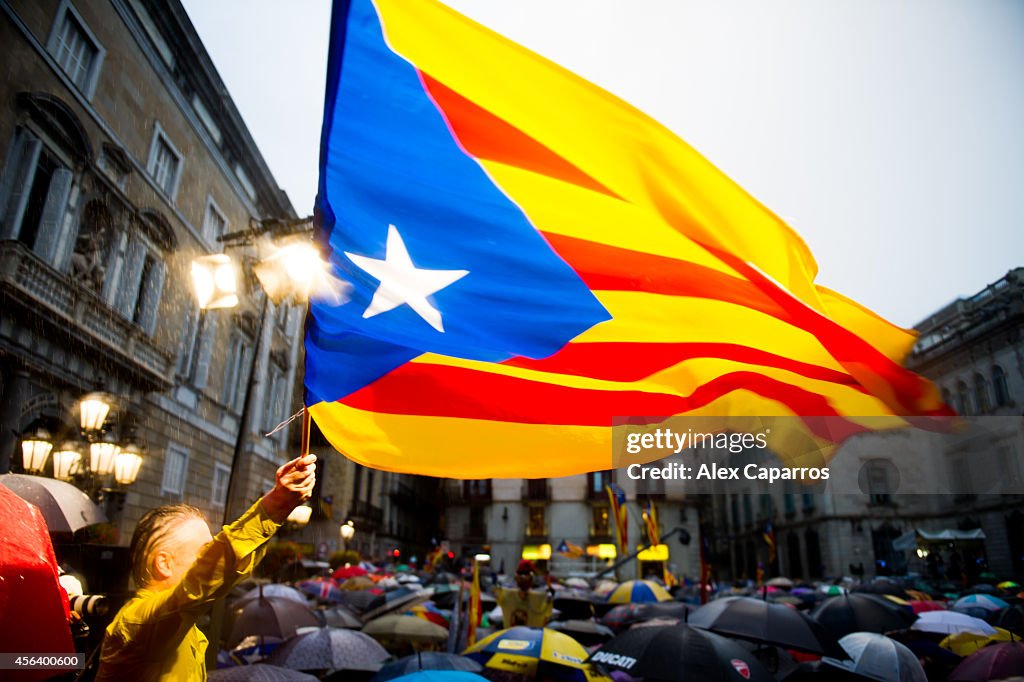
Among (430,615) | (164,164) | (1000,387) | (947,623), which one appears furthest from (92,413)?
(1000,387)

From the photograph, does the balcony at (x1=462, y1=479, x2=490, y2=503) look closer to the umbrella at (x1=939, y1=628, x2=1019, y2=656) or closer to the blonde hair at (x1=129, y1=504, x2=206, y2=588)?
the umbrella at (x1=939, y1=628, x2=1019, y2=656)

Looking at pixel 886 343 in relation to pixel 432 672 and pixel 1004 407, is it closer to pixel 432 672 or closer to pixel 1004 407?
pixel 432 672

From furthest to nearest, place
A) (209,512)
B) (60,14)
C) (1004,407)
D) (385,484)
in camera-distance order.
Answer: (385,484) → (1004,407) → (209,512) → (60,14)

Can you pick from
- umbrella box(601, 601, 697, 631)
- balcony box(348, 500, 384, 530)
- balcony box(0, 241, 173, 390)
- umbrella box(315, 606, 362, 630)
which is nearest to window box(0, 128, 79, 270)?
balcony box(0, 241, 173, 390)

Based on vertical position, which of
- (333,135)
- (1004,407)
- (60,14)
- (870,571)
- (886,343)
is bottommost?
(870,571)

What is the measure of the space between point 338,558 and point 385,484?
23.0m

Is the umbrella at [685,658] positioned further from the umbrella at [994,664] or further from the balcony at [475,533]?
the balcony at [475,533]

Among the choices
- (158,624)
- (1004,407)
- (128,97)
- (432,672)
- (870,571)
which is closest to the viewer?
(158,624)

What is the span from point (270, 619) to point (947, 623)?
383 inches

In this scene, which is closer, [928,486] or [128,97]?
[128,97]

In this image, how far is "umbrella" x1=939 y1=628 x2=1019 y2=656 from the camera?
26.9 ft

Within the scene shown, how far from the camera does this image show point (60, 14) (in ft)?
43.7

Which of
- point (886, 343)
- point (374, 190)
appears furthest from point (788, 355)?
point (374, 190)

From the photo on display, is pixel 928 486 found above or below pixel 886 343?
above
